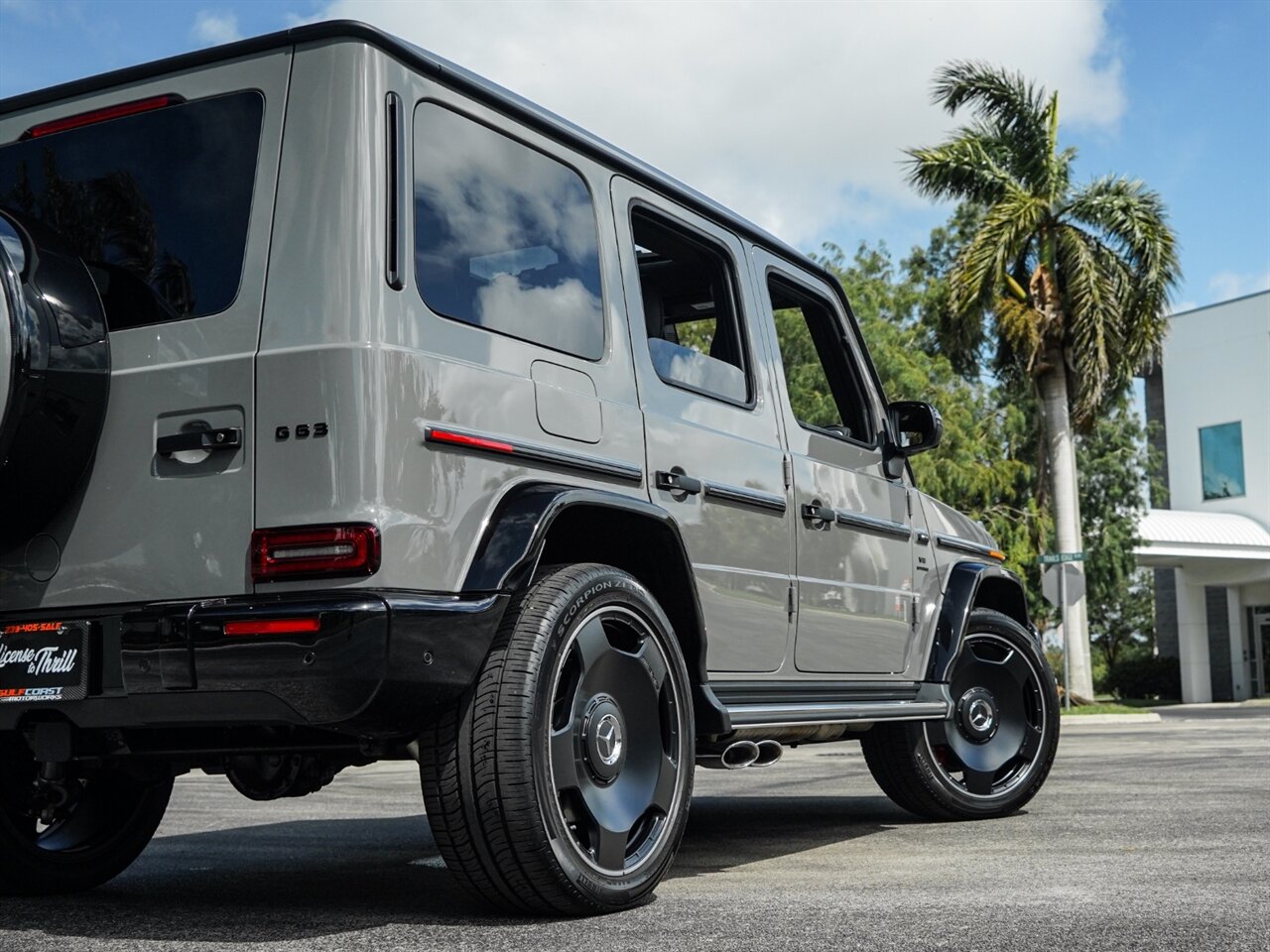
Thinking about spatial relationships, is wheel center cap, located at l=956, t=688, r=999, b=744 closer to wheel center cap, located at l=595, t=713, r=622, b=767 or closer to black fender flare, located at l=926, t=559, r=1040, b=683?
black fender flare, located at l=926, t=559, r=1040, b=683

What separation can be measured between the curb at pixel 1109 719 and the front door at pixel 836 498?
48.3ft

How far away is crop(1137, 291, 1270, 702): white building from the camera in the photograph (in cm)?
3744

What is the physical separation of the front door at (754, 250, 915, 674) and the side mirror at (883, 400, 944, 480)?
60mm

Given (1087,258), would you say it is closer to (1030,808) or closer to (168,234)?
(1030,808)

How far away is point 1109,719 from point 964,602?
1601 cm

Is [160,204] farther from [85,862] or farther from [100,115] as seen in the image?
[85,862]

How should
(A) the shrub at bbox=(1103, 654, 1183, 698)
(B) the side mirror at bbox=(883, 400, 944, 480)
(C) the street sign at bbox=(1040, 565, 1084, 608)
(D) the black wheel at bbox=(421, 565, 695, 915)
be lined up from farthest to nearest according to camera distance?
(A) the shrub at bbox=(1103, 654, 1183, 698), (C) the street sign at bbox=(1040, 565, 1084, 608), (B) the side mirror at bbox=(883, 400, 944, 480), (D) the black wheel at bbox=(421, 565, 695, 915)

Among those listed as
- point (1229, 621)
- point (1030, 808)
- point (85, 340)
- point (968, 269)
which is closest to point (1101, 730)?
point (968, 269)

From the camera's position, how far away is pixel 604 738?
402 cm

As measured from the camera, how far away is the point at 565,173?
4.60 m

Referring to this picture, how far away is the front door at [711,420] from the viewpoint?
4699 mm

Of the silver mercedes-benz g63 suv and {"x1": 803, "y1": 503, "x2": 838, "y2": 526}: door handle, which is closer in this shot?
the silver mercedes-benz g63 suv

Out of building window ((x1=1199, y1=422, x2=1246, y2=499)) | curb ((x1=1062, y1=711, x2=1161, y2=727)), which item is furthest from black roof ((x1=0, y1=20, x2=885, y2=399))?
building window ((x1=1199, y1=422, x2=1246, y2=499))

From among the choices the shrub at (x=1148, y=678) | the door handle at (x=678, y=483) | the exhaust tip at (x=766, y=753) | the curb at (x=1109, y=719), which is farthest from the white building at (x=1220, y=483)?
the door handle at (x=678, y=483)
